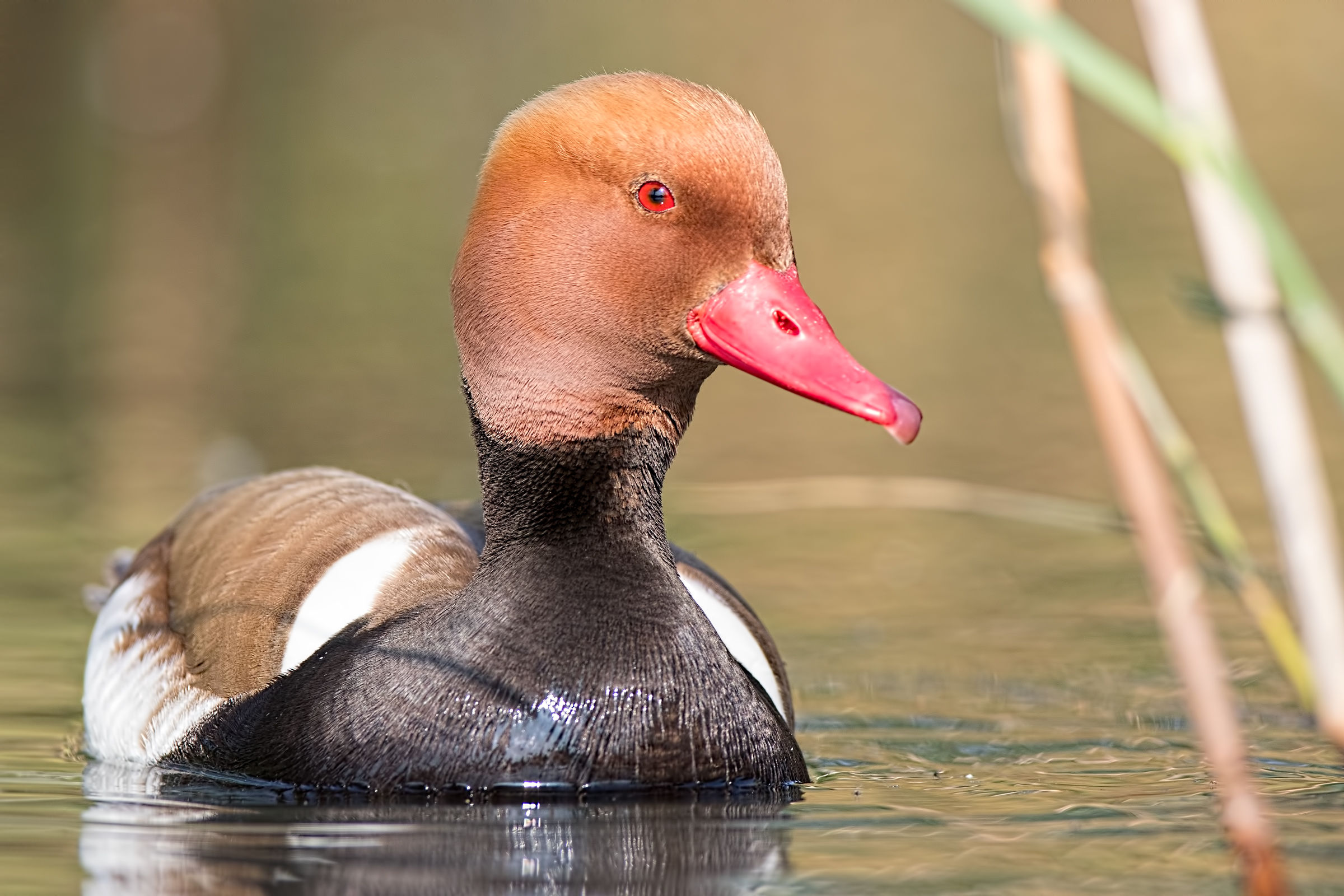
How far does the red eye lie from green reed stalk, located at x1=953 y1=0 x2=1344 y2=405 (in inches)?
98.4

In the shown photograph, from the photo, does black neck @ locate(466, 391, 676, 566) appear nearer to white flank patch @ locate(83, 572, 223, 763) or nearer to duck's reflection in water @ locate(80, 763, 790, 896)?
duck's reflection in water @ locate(80, 763, 790, 896)

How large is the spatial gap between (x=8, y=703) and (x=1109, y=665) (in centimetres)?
327

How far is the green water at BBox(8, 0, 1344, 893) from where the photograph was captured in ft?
13.3

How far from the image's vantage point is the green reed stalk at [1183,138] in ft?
6.07

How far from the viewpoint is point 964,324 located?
42.6 feet

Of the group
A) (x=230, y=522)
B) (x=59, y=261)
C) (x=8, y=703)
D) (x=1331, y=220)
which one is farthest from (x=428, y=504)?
(x=1331, y=220)

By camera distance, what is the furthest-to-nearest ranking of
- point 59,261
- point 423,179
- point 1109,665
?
point 423,179
point 59,261
point 1109,665

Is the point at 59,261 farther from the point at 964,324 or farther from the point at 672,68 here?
the point at 672,68

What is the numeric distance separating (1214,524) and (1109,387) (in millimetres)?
184

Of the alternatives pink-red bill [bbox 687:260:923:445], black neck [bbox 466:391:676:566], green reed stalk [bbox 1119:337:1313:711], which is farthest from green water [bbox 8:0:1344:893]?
green reed stalk [bbox 1119:337:1313:711]

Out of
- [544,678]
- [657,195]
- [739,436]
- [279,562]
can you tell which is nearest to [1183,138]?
[657,195]

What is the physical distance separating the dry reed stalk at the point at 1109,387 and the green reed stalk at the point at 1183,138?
0.06 meters

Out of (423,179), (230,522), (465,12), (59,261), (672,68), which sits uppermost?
(465,12)

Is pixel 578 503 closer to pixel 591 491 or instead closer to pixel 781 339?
pixel 591 491
